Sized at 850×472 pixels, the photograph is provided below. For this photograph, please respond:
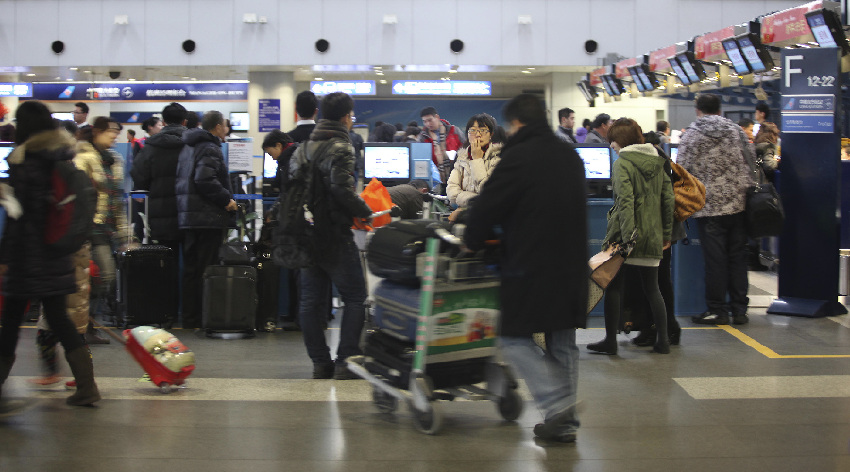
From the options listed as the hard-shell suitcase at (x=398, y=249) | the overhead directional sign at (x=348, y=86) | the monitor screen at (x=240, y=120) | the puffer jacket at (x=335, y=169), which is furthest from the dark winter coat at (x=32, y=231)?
the monitor screen at (x=240, y=120)

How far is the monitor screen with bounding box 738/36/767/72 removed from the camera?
11506 mm

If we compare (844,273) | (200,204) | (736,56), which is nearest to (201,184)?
(200,204)

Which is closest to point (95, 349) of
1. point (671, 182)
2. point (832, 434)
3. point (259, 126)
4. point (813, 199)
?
point (671, 182)

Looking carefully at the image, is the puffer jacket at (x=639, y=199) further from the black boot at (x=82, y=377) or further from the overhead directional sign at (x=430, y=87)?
the overhead directional sign at (x=430, y=87)

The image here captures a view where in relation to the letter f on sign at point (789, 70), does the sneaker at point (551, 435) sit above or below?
below

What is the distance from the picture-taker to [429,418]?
4379 millimetres

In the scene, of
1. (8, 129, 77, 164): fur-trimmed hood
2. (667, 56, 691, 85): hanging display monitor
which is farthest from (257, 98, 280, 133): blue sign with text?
(8, 129, 77, 164): fur-trimmed hood

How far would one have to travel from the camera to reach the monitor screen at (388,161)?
9.80m

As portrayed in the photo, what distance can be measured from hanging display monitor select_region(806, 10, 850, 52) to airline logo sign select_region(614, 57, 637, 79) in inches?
308

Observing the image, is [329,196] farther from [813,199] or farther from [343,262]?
[813,199]

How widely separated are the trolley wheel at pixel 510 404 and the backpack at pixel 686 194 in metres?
2.73

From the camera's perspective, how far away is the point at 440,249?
443 centimetres

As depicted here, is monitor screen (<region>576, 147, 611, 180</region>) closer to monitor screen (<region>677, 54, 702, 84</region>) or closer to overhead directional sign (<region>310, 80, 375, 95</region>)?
monitor screen (<region>677, 54, 702, 84</region>)

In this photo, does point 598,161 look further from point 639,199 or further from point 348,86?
point 348,86
